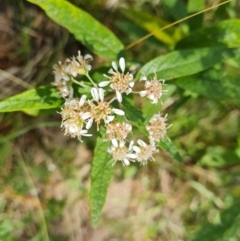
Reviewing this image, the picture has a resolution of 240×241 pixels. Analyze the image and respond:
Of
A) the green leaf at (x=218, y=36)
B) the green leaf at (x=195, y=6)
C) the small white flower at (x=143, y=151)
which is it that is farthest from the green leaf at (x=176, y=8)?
the small white flower at (x=143, y=151)

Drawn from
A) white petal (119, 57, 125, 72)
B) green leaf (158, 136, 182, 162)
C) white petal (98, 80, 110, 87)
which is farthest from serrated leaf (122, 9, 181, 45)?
green leaf (158, 136, 182, 162)

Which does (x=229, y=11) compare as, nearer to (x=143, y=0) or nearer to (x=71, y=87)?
(x=143, y=0)

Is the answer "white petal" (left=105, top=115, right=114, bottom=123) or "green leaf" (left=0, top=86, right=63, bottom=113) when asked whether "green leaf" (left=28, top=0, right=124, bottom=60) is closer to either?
"green leaf" (left=0, top=86, right=63, bottom=113)

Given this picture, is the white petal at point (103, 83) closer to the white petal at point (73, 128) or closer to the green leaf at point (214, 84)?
the white petal at point (73, 128)

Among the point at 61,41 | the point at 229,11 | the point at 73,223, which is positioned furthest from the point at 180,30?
the point at 73,223


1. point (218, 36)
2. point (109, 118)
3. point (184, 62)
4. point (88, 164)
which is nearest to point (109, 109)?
point (109, 118)
